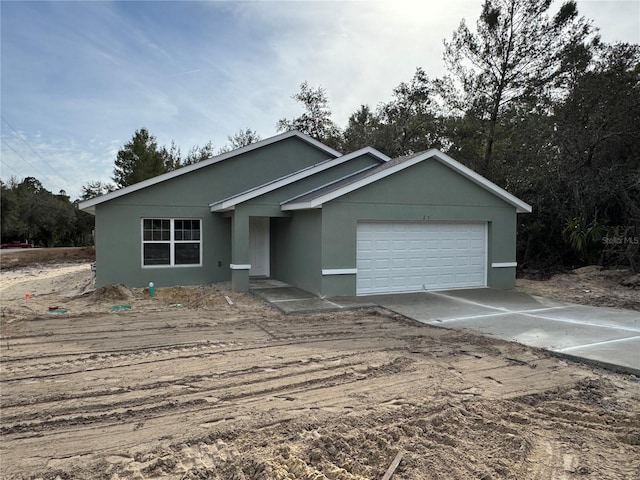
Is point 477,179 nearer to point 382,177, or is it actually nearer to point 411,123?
point 382,177

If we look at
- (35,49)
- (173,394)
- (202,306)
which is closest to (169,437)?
(173,394)

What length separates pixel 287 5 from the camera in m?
11.9

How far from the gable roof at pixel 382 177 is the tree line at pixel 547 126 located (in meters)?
4.69

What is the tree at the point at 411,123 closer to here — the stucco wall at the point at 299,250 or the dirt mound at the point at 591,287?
the dirt mound at the point at 591,287

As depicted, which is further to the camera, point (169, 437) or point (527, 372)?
point (527, 372)

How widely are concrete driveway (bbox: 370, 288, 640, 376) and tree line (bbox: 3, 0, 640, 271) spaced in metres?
A: 6.64

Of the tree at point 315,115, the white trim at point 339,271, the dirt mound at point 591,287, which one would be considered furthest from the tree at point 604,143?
the tree at point 315,115

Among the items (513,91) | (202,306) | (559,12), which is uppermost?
(559,12)

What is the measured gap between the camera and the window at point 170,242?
1342 centimetres

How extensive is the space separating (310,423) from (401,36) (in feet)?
44.8

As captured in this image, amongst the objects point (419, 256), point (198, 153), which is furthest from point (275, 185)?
point (198, 153)

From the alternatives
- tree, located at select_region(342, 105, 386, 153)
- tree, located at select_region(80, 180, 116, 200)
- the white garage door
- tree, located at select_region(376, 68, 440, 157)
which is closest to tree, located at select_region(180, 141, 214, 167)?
tree, located at select_region(80, 180, 116, 200)

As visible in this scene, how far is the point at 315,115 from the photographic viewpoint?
31156mm

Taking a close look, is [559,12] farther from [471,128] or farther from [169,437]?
[169,437]
